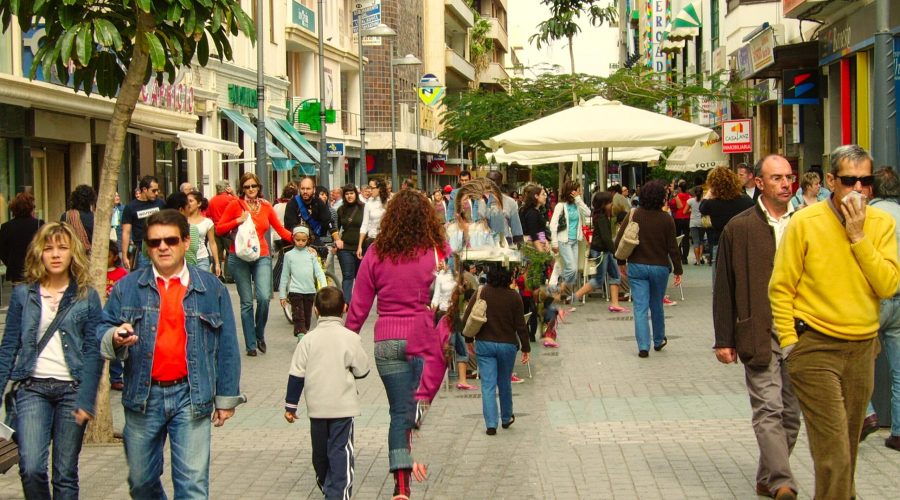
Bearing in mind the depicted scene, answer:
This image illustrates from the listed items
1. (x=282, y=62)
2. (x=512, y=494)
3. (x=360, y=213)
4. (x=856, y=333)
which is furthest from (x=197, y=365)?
(x=282, y=62)

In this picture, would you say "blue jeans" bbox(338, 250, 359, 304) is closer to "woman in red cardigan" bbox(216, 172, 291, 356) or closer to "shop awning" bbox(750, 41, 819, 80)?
"woman in red cardigan" bbox(216, 172, 291, 356)

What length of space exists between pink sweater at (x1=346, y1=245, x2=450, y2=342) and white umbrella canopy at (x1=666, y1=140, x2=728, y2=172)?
28.4 m

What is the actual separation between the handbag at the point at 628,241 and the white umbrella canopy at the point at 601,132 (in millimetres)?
4967

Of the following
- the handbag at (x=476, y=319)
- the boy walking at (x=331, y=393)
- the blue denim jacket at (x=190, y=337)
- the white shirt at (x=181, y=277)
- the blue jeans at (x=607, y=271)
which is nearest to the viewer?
the blue denim jacket at (x=190, y=337)

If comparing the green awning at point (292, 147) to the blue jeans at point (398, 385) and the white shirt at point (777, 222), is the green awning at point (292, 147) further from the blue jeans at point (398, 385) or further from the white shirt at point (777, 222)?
the white shirt at point (777, 222)

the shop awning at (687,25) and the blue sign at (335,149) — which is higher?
the shop awning at (687,25)

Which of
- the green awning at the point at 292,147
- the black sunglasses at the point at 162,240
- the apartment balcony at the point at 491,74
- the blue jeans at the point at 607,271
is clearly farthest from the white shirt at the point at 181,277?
the apartment balcony at the point at 491,74

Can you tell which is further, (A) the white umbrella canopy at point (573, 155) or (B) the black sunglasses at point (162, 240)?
(A) the white umbrella canopy at point (573, 155)

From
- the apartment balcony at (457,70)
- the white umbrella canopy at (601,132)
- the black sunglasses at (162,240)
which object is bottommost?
the black sunglasses at (162,240)

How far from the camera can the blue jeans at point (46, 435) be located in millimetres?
6047

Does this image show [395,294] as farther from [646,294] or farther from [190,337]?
[646,294]

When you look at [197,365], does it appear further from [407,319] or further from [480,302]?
[480,302]

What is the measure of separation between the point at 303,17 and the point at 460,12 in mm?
29742

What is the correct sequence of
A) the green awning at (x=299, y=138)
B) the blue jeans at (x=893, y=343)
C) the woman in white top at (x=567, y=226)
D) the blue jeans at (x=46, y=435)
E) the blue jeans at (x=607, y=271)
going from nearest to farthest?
the blue jeans at (x=46, y=435) → the blue jeans at (x=893, y=343) → the woman in white top at (x=567, y=226) → the blue jeans at (x=607, y=271) → the green awning at (x=299, y=138)
